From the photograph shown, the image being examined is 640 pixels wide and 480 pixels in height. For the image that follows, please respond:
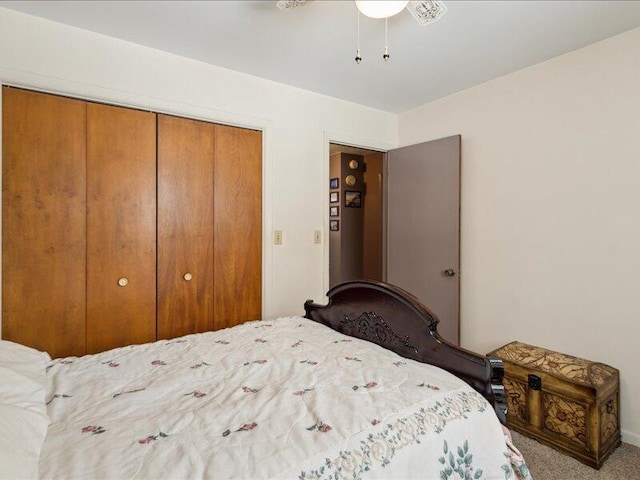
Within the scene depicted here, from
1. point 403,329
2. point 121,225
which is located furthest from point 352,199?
point 403,329

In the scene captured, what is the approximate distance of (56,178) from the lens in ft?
6.61

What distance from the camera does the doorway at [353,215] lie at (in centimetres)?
465

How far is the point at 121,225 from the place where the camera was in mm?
2215

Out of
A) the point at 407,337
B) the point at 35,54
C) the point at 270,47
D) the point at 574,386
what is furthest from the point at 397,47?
the point at 574,386

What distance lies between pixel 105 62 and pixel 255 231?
1.44 m

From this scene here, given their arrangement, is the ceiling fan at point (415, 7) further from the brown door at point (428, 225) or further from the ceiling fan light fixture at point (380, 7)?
the brown door at point (428, 225)

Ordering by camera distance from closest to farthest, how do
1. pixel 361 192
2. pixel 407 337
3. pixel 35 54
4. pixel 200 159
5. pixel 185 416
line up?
pixel 185 416 → pixel 407 337 → pixel 35 54 → pixel 200 159 → pixel 361 192

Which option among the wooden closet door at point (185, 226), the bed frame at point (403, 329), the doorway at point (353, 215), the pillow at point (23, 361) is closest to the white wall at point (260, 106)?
the wooden closet door at point (185, 226)

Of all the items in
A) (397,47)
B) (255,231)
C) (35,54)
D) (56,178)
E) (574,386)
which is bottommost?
(574,386)

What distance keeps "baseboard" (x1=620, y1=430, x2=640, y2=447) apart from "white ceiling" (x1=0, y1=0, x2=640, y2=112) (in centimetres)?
242

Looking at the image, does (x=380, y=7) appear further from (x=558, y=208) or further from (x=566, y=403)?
(x=566, y=403)

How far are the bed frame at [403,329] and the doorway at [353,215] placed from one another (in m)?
2.64

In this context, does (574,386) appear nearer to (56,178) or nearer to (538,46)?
(538,46)

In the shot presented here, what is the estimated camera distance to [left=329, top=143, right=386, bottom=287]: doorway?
15.3ft
